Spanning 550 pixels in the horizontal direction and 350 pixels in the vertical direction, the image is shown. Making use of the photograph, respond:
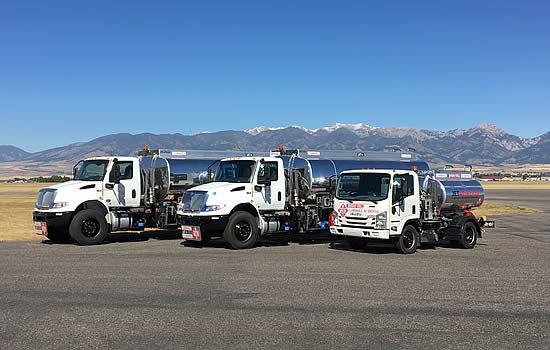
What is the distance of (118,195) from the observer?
19109 mm

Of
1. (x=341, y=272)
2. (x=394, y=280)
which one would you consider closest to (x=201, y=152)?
(x=341, y=272)

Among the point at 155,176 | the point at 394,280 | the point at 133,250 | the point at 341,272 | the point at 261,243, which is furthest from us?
the point at 155,176

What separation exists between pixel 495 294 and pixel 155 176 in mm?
A: 13222

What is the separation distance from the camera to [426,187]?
691 inches

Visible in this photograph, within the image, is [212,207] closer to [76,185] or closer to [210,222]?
[210,222]

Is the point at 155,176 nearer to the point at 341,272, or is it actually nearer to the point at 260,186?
the point at 260,186

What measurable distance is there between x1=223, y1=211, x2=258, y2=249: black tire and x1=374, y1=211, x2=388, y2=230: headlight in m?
3.84

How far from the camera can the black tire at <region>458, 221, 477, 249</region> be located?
17.2 meters

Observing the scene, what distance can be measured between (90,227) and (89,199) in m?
0.94

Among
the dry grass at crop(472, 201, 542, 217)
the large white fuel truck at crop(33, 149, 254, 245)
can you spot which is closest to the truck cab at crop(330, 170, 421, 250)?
the large white fuel truck at crop(33, 149, 254, 245)

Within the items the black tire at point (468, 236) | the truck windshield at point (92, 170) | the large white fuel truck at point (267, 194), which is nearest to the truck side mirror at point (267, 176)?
the large white fuel truck at point (267, 194)

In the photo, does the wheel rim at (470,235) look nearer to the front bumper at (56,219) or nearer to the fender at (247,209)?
the fender at (247,209)

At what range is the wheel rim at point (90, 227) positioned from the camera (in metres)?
18.0

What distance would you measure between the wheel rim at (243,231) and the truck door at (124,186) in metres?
4.62
